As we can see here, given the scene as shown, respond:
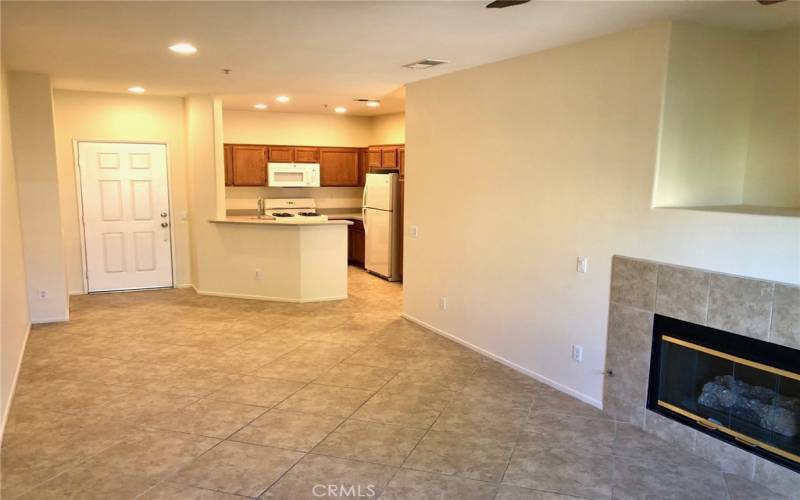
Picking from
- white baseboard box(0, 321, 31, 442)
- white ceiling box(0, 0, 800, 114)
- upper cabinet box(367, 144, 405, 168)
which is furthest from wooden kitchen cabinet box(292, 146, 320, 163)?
white baseboard box(0, 321, 31, 442)

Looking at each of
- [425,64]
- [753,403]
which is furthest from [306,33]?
[753,403]

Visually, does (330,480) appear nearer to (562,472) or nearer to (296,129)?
(562,472)

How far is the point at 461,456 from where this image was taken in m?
2.97

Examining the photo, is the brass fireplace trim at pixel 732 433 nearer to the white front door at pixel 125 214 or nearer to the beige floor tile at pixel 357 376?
the beige floor tile at pixel 357 376

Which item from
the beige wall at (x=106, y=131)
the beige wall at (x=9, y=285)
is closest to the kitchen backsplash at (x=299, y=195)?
the beige wall at (x=106, y=131)

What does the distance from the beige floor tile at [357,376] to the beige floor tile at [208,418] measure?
652 mm

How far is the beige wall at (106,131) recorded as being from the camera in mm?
6230

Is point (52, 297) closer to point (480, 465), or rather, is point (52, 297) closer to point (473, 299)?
point (473, 299)

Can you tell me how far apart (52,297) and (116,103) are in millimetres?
2520

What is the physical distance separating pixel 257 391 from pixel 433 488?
1691 mm

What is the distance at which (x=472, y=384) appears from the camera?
13.1 feet

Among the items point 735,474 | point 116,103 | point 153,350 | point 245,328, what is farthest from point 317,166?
point 735,474

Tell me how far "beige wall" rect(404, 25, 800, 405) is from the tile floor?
1.44ft

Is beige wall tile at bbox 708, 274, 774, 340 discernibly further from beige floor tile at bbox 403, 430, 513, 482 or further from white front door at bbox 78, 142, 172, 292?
white front door at bbox 78, 142, 172, 292
